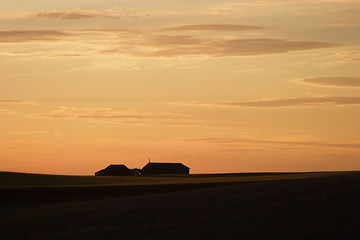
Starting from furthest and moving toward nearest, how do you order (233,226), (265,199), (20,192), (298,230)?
1. (20,192)
2. (265,199)
3. (233,226)
4. (298,230)

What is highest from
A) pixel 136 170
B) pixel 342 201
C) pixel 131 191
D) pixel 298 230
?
pixel 136 170

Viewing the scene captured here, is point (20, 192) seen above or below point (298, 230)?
above

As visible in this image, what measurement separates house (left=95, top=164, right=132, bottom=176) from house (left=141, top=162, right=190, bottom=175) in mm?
3174

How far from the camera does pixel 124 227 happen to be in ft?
92.5

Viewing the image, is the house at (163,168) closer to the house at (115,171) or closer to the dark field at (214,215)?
the house at (115,171)

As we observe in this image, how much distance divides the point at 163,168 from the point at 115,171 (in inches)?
347

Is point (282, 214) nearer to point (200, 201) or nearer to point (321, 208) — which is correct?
point (321, 208)

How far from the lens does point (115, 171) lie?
114 m

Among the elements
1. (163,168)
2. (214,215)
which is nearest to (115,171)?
(163,168)

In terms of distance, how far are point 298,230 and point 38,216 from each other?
1474cm

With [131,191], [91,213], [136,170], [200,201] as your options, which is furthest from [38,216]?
[136,170]

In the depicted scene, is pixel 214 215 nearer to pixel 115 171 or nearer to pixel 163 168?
pixel 115 171

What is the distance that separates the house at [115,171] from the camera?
370 feet

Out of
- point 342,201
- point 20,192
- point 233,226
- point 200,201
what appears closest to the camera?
point 233,226
